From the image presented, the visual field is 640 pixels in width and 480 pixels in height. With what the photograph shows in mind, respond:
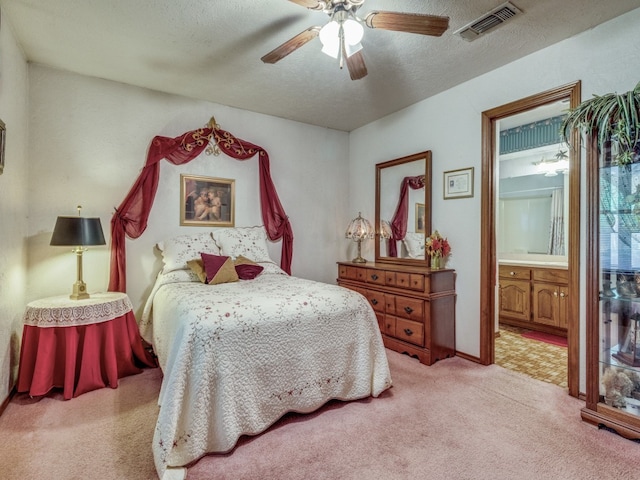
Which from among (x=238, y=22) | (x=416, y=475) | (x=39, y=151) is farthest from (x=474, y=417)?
(x=39, y=151)

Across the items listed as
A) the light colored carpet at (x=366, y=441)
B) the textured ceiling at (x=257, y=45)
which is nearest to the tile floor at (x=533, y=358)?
the light colored carpet at (x=366, y=441)

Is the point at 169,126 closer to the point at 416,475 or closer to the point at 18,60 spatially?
the point at 18,60

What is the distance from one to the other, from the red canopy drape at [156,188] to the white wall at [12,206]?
0.65 meters

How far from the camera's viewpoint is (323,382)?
7.18 ft

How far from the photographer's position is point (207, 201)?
361cm

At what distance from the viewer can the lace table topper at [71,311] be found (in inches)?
91.9

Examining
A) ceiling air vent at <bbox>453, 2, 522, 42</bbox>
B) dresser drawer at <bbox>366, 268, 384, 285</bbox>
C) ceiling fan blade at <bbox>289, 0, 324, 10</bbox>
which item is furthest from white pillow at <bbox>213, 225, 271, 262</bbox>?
ceiling air vent at <bbox>453, 2, 522, 42</bbox>

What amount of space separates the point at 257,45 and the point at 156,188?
170cm

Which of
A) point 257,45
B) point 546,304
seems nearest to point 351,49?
point 257,45

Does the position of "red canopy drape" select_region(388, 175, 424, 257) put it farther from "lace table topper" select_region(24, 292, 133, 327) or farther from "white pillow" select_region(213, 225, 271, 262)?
"lace table topper" select_region(24, 292, 133, 327)

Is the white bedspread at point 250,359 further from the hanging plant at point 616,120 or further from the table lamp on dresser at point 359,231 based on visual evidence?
the hanging plant at point 616,120

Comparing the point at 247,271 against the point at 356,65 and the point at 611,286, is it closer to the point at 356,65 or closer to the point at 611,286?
the point at 356,65

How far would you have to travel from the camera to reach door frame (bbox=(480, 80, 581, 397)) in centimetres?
243

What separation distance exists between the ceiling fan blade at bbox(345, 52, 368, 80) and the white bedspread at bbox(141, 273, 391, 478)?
5.07 feet
